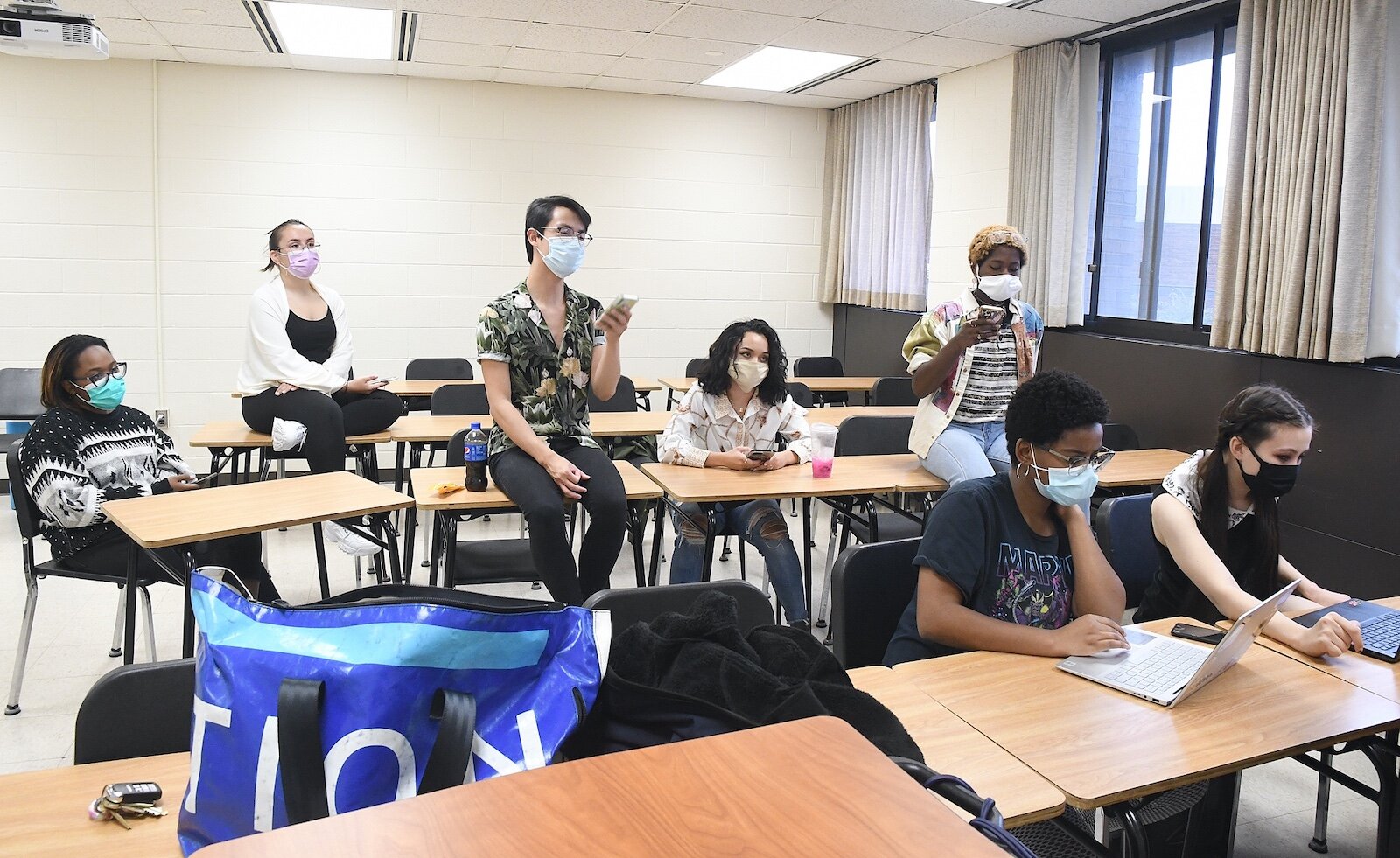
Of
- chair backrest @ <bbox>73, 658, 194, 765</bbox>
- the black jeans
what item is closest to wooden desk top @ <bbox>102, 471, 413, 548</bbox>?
the black jeans

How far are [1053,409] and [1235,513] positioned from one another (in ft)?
2.15

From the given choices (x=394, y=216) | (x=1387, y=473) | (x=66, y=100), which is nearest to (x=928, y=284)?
(x=1387, y=473)

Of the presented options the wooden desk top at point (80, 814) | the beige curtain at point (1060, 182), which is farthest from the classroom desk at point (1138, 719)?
the beige curtain at point (1060, 182)

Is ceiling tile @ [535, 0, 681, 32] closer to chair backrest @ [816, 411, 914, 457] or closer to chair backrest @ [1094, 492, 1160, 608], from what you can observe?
chair backrest @ [816, 411, 914, 457]

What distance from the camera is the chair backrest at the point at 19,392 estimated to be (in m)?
5.69

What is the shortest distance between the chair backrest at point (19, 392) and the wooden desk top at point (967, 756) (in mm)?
5760

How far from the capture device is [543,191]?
714 cm

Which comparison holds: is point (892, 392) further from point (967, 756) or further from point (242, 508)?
point (967, 756)

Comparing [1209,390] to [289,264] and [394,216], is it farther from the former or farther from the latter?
[394,216]

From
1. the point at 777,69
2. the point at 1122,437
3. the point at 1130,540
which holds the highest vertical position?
the point at 777,69

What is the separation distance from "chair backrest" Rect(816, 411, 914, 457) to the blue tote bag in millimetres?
3310

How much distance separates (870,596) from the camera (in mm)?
2182

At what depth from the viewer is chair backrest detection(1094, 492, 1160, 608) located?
8.98ft

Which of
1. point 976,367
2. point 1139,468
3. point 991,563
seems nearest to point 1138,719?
point 991,563
